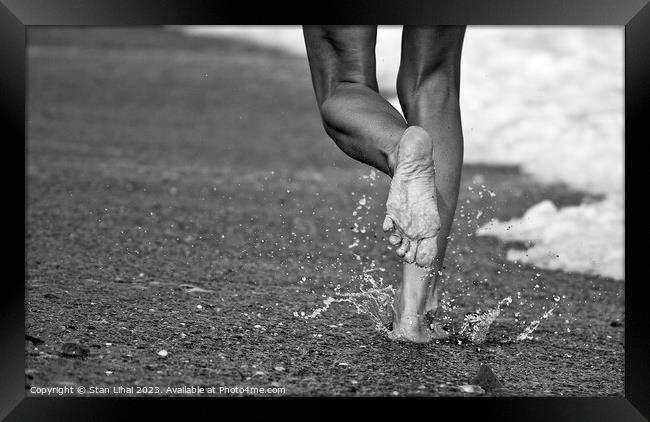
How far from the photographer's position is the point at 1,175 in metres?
2.15

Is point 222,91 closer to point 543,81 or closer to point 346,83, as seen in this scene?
point 543,81

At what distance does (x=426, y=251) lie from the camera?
2369 millimetres

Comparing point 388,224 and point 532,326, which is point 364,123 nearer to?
point 388,224

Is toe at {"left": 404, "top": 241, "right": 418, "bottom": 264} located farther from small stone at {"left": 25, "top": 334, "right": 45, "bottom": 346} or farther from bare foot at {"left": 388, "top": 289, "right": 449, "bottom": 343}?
small stone at {"left": 25, "top": 334, "right": 45, "bottom": 346}

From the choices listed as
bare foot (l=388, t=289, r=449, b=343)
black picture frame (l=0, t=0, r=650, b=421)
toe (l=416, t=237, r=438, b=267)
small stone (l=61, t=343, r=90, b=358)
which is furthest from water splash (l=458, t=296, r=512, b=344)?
small stone (l=61, t=343, r=90, b=358)

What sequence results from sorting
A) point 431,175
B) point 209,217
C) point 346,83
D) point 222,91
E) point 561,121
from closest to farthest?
1. point 431,175
2. point 346,83
3. point 209,217
4. point 561,121
5. point 222,91

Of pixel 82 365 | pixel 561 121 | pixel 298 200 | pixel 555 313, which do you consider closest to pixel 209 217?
pixel 298 200

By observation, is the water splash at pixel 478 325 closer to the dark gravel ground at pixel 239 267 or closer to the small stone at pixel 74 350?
the dark gravel ground at pixel 239 267

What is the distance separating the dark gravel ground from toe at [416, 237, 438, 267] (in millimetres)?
276

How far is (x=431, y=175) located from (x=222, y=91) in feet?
17.7

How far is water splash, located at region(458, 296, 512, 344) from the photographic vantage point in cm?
286

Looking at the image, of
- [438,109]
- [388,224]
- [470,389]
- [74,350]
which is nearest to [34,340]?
[74,350]

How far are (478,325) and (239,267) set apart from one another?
0.99 meters
